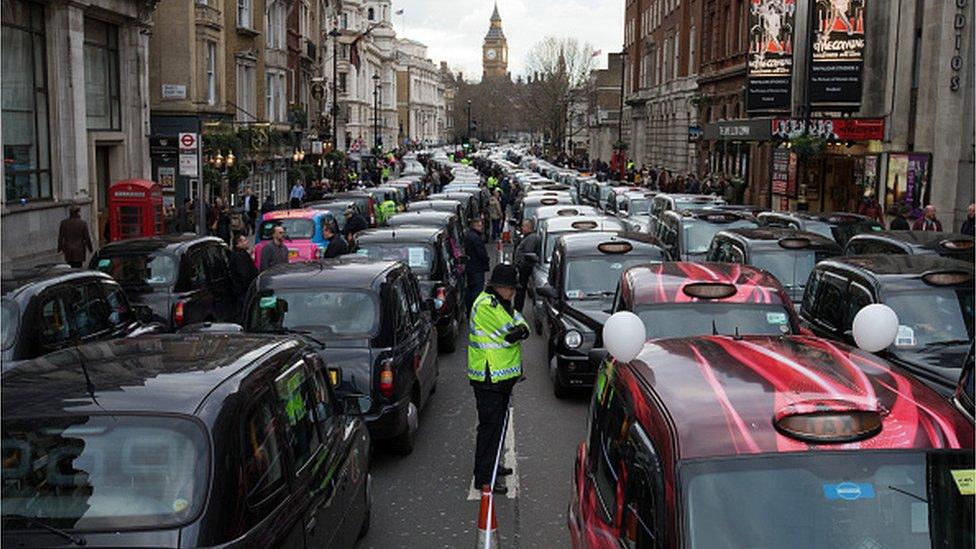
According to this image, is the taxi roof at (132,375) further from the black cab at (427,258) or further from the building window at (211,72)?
the building window at (211,72)

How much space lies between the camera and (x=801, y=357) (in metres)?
5.07

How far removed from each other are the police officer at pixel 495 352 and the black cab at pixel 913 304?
3.31 m

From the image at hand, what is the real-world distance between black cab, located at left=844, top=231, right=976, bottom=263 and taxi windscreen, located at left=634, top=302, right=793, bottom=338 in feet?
15.8

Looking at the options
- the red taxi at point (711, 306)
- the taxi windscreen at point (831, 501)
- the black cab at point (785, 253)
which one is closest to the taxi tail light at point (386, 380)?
the red taxi at point (711, 306)

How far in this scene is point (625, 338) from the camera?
5227 millimetres

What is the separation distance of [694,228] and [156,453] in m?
14.8

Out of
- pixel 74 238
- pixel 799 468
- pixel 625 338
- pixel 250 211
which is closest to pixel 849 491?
pixel 799 468

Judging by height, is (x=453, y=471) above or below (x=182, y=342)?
below

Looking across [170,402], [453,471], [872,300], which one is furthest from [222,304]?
[170,402]

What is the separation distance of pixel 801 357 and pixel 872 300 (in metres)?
5.22

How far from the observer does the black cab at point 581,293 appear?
11828 millimetres

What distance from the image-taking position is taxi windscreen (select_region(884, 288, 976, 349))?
9461 mm

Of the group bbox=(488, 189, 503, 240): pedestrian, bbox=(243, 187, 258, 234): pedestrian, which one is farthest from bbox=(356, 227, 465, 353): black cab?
bbox=(243, 187, 258, 234): pedestrian

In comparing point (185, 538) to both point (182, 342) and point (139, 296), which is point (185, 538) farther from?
point (139, 296)
